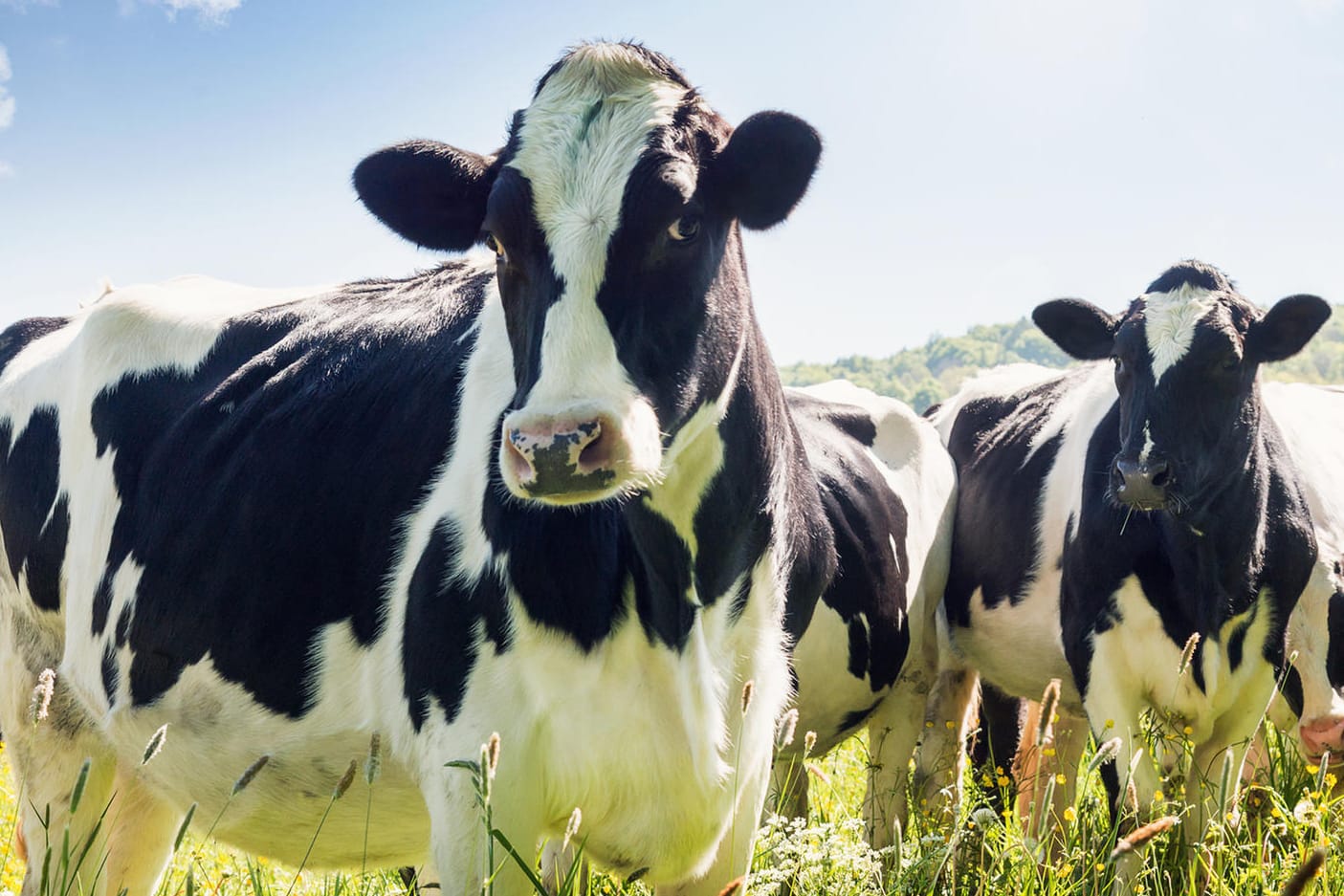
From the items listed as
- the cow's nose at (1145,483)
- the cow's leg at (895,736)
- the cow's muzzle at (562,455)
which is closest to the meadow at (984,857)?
the cow's leg at (895,736)

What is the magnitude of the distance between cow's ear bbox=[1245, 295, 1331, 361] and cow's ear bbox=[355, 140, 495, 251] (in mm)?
3920

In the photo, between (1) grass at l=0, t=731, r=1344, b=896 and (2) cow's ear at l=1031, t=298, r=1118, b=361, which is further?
(2) cow's ear at l=1031, t=298, r=1118, b=361

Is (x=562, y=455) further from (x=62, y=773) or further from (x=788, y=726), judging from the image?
(x=62, y=773)

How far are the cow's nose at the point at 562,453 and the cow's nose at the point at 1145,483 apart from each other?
3.34 metres

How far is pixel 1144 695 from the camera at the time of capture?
5637 mm

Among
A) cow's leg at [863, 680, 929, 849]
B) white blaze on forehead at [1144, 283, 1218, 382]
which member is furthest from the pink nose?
white blaze on forehead at [1144, 283, 1218, 382]

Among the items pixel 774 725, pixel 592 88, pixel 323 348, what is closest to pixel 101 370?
pixel 323 348


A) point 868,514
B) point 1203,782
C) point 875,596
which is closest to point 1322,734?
point 1203,782

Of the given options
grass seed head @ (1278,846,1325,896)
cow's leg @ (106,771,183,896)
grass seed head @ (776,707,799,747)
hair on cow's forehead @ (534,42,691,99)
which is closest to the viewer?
grass seed head @ (1278,846,1325,896)

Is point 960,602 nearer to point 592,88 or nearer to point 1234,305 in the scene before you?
point 1234,305

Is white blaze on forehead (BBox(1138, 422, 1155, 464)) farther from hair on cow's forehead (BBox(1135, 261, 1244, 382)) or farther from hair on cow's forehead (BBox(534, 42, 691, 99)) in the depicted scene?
hair on cow's forehead (BBox(534, 42, 691, 99))

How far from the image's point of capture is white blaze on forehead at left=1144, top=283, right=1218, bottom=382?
551 cm

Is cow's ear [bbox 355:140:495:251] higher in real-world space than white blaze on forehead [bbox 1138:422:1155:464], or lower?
higher

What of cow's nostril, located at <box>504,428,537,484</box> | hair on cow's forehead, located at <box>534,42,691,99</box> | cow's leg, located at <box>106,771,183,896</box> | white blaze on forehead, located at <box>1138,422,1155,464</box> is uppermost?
hair on cow's forehead, located at <box>534,42,691,99</box>
